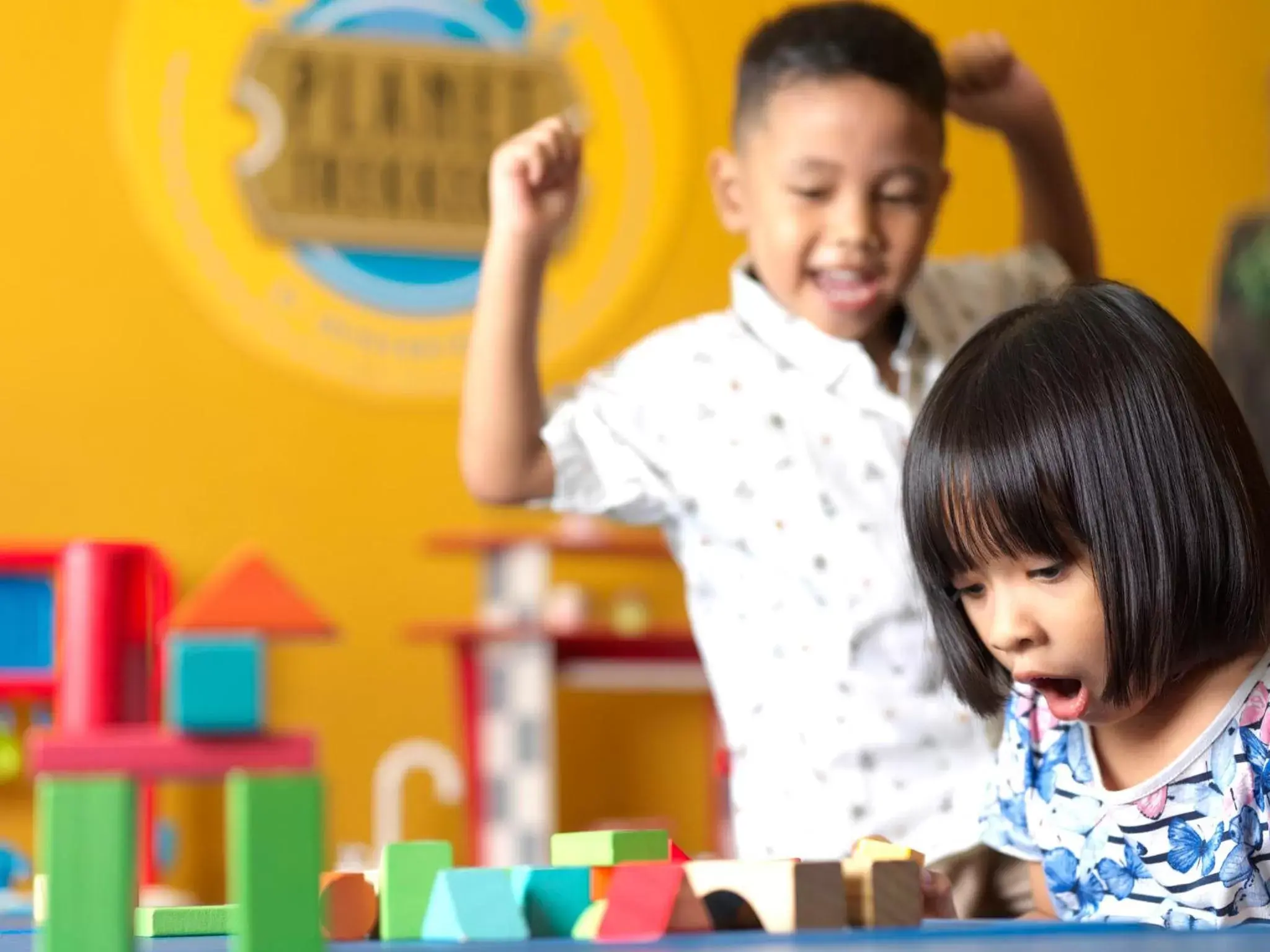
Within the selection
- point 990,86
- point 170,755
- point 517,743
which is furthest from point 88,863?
point 517,743

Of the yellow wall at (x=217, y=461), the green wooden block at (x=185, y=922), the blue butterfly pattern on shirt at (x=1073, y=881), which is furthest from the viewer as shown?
the yellow wall at (x=217, y=461)

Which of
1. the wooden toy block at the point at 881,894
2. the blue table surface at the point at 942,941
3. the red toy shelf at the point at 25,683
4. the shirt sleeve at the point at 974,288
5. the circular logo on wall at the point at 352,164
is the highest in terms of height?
the circular logo on wall at the point at 352,164

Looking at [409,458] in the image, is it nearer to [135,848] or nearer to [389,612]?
[389,612]

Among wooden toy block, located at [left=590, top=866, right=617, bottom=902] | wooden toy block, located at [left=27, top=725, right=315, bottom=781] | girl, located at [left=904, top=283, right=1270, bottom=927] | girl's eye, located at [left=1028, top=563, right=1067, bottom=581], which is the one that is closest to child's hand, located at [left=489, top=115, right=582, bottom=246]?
girl, located at [left=904, top=283, right=1270, bottom=927]

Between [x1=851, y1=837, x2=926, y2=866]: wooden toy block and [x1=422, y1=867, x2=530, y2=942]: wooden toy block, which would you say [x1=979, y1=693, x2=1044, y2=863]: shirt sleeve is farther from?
[x1=422, y1=867, x2=530, y2=942]: wooden toy block

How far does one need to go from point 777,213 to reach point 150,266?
172 cm

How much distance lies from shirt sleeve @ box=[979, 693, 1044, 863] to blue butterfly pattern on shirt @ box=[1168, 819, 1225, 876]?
0.32 feet

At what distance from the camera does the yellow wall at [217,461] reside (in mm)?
2559

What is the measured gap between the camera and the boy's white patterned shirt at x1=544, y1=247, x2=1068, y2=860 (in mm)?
1074

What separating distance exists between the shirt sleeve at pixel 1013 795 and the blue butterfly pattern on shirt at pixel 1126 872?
0.06 metres

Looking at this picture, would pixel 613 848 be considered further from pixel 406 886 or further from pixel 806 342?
pixel 806 342

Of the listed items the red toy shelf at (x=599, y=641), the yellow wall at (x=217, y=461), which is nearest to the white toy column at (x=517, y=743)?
the red toy shelf at (x=599, y=641)

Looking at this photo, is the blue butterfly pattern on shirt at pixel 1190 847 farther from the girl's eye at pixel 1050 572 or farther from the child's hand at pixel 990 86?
the child's hand at pixel 990 86

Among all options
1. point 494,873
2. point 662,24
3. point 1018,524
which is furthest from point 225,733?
point 662,24
